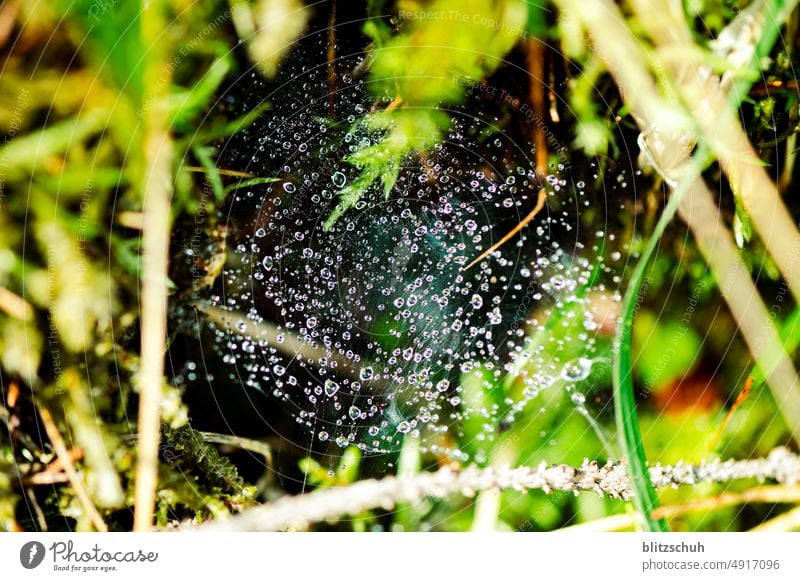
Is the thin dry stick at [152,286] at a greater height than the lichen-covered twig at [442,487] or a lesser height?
greater

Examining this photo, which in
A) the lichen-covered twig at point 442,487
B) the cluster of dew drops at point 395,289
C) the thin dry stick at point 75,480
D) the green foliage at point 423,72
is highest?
the green foliage at point 423,72

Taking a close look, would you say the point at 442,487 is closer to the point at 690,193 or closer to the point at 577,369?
the point at 577,369

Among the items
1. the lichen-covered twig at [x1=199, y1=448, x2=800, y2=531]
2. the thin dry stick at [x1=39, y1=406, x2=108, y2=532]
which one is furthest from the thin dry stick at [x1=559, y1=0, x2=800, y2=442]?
the thin dry stick at [x1=39, y1=406, x2=108, y2=532]

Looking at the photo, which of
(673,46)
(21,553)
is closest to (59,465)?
(21,553)

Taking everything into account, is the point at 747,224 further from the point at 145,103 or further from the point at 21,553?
Result: the point at 21,553

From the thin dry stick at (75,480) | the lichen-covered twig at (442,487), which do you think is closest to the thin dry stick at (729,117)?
the lichen-covered twig at (442,487)

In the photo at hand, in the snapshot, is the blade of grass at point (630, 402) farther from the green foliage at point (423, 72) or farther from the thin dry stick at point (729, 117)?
the green foliage at point (423, 72)

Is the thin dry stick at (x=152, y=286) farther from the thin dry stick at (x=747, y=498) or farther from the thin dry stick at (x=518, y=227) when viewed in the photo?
the thin dry stick at (x=747, y=498)
